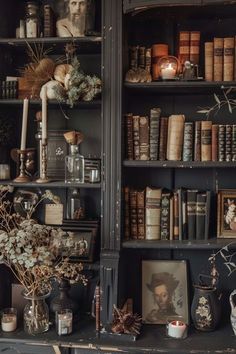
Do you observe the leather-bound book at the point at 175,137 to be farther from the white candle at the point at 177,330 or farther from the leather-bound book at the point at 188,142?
the white candle at the point at 177,330

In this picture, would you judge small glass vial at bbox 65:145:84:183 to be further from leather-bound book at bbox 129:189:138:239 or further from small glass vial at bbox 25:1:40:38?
small glass vial at bbox 25:1:40:38

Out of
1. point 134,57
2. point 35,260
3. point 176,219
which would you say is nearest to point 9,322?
point 35,260

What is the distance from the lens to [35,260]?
2.11 m

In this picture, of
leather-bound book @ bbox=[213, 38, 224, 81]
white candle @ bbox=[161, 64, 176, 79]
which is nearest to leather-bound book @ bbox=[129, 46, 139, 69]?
white candle @ bbox=[161, 64, 176, 79]

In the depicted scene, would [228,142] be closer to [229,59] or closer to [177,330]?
[229,59]

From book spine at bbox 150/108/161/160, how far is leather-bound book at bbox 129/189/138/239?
206 millimetres

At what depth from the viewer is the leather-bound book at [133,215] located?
237cm

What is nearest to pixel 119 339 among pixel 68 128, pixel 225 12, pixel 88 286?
pixel 88 286

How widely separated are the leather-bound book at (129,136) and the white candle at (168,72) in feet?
0.80

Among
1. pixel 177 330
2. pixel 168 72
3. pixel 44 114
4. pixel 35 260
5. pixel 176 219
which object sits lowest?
pixel 177 330

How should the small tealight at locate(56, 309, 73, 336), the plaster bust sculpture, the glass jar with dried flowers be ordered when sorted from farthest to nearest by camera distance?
1. the plaster bust sculpture
2. the small tealight at locate(56, 309, 73, 336)
3. the glass jar with dried flowers

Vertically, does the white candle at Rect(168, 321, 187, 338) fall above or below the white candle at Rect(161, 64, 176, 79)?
below

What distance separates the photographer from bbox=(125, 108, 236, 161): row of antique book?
7.52 ft

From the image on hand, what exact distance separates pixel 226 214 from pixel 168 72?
75 centimetres
